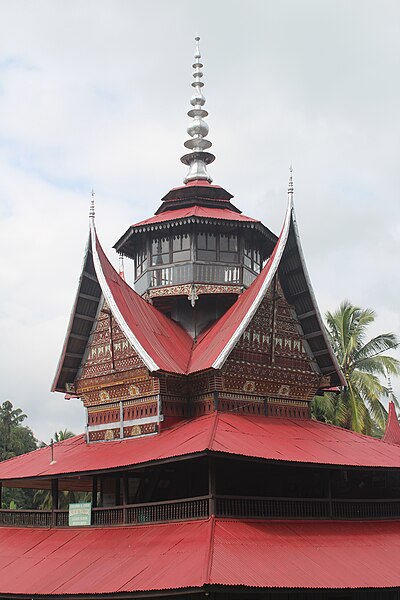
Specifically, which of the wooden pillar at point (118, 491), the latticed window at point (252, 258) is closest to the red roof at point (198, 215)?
the latticed window at point (252, 258)

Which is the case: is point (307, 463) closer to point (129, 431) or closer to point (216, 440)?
point (216, 440)

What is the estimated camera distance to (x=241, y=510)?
51.2ft

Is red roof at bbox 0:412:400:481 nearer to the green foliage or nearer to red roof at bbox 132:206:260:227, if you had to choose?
red roof at bbox 132:206:260:227

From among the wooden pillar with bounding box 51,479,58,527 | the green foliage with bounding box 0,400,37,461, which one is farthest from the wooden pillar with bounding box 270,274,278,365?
the green foliage with bounding box 0,400,37,461

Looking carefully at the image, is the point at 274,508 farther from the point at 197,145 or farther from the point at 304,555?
the point at 197,145

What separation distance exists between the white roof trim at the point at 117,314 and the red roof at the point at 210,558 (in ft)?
12.1

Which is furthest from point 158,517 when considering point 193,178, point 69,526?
point 193,178

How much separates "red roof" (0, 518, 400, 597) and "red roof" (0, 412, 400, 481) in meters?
1.28

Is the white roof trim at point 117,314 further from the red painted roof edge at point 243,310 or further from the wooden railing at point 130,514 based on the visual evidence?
the wooden railing at point 130,514

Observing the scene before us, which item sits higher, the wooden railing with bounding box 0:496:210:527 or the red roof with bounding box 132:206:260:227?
the red roof with bounding box 132:206:260:227

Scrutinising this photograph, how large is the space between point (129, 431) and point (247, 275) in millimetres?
5861

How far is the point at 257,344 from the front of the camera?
1862cm

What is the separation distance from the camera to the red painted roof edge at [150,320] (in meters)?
17.9

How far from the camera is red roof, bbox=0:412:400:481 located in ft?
49.7
